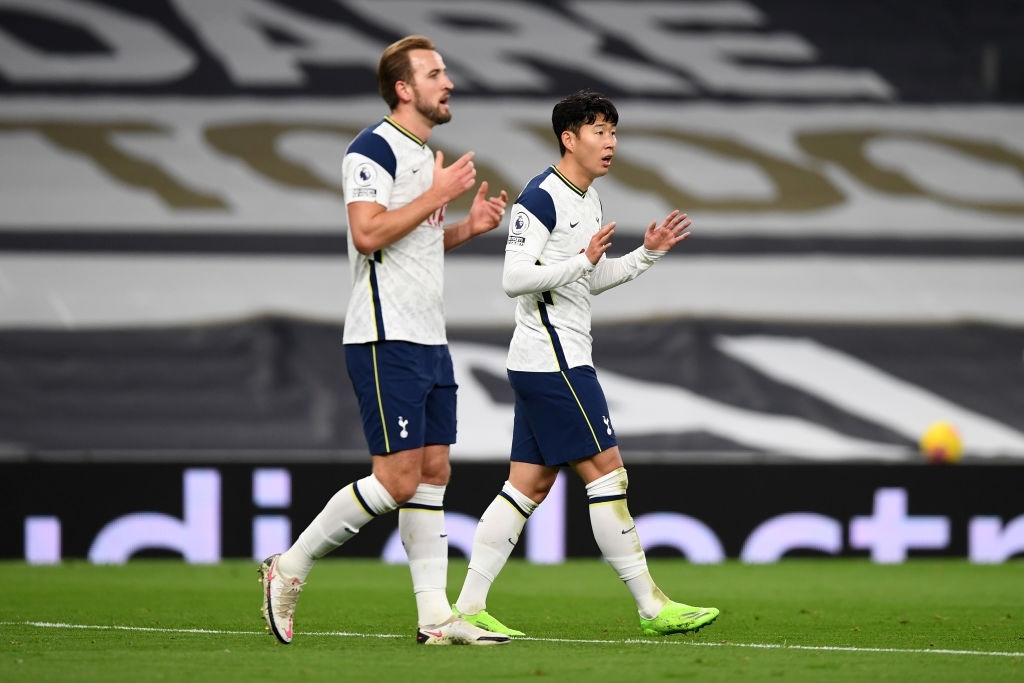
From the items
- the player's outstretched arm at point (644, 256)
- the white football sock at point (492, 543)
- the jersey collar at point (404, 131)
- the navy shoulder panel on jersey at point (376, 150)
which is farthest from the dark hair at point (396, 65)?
the white football sock at point (492, 543)


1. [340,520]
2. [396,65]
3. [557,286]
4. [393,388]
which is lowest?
[340,520]

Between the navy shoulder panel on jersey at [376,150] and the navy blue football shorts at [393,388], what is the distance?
0.60 meters

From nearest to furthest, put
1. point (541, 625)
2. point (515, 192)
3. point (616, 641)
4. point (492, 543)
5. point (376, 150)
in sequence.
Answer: point (376, 150) → point (616, 641) → point (492, 543) → point (541, 625) → point (515, 192)

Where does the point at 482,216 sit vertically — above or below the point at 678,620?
above

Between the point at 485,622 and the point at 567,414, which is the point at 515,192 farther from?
the point at 485,622

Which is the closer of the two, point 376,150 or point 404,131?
point 376,150

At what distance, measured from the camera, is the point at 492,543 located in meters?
5.52

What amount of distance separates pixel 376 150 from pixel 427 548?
1.36 m

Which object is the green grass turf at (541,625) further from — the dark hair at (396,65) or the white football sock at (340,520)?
the dark hair at (396,65)

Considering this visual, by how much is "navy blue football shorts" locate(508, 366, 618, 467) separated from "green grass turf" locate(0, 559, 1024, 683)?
687 mm

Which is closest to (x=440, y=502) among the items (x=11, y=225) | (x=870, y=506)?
(x=870, y=506)

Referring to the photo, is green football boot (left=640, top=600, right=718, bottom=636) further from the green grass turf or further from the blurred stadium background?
the blurred stadium background

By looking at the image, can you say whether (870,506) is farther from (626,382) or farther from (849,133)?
(849,133)

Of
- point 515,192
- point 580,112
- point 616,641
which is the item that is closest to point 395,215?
point 580,112
